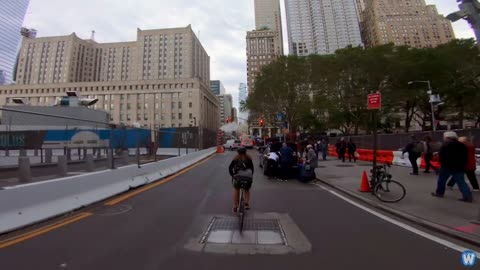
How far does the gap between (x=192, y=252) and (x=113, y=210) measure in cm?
361

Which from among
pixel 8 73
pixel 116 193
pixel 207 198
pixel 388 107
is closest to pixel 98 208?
pixel 116 193

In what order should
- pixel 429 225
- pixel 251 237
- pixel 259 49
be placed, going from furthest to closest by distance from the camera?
pixel 259 49
pixel 429 225
pixel 251 237

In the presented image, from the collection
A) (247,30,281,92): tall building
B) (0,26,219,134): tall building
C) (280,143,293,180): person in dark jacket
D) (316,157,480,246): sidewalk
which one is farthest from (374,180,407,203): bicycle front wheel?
(0,26,219,134): tall building

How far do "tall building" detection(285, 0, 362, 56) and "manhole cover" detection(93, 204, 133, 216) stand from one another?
64.2 m

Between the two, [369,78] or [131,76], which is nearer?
[369,78]

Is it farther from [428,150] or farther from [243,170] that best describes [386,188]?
[428,150]

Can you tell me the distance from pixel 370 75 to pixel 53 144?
1558 inches

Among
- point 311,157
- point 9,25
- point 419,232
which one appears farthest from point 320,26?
point 9,25

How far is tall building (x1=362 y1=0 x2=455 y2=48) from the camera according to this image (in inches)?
2734

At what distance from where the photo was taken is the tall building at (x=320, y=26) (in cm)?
6938

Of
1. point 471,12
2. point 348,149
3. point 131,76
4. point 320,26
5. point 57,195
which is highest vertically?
point 131,76

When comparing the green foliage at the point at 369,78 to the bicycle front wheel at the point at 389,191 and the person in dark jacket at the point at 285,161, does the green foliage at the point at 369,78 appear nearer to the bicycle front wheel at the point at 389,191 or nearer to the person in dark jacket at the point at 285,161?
the person in dark jacket at the point at 285,161

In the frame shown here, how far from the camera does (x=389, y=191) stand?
9031 mm

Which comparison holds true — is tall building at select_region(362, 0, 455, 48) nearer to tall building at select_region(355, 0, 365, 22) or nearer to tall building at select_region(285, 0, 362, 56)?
tall building at select_region(285, 0, 362, 56)
